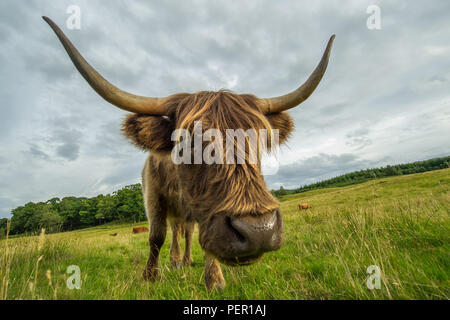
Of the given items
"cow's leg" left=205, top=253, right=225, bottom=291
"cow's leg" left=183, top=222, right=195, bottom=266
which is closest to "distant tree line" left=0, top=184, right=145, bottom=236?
"cow's leg" left=183, top=222, right=195, bottom=266

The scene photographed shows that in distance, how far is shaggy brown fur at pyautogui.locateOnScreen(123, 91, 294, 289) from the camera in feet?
6.34

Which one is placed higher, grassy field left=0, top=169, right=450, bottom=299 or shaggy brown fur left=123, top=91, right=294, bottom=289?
shaggy brown fur left=123, top=91, right=294, bottom=289

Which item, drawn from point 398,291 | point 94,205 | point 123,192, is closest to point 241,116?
point 398,291

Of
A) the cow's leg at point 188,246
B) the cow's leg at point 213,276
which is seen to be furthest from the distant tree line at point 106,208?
the cow's leg at point 213,276

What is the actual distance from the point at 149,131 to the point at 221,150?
1254mm

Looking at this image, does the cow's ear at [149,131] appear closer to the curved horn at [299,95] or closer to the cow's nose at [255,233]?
the curved horn at [299,95]

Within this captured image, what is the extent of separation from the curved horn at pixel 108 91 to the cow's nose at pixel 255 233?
1957mm

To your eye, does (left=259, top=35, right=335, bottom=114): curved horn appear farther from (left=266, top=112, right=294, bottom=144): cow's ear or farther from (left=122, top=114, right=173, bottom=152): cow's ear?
(left=122, top=114, right=173, bottom=152): cow's ear

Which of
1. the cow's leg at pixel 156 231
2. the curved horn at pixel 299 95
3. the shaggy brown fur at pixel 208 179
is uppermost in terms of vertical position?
the curved horn at pixel 299 95

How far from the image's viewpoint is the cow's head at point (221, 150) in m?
1.83

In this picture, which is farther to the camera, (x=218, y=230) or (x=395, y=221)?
(x=395, y=221)

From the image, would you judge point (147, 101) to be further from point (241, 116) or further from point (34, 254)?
point (34, 254)
